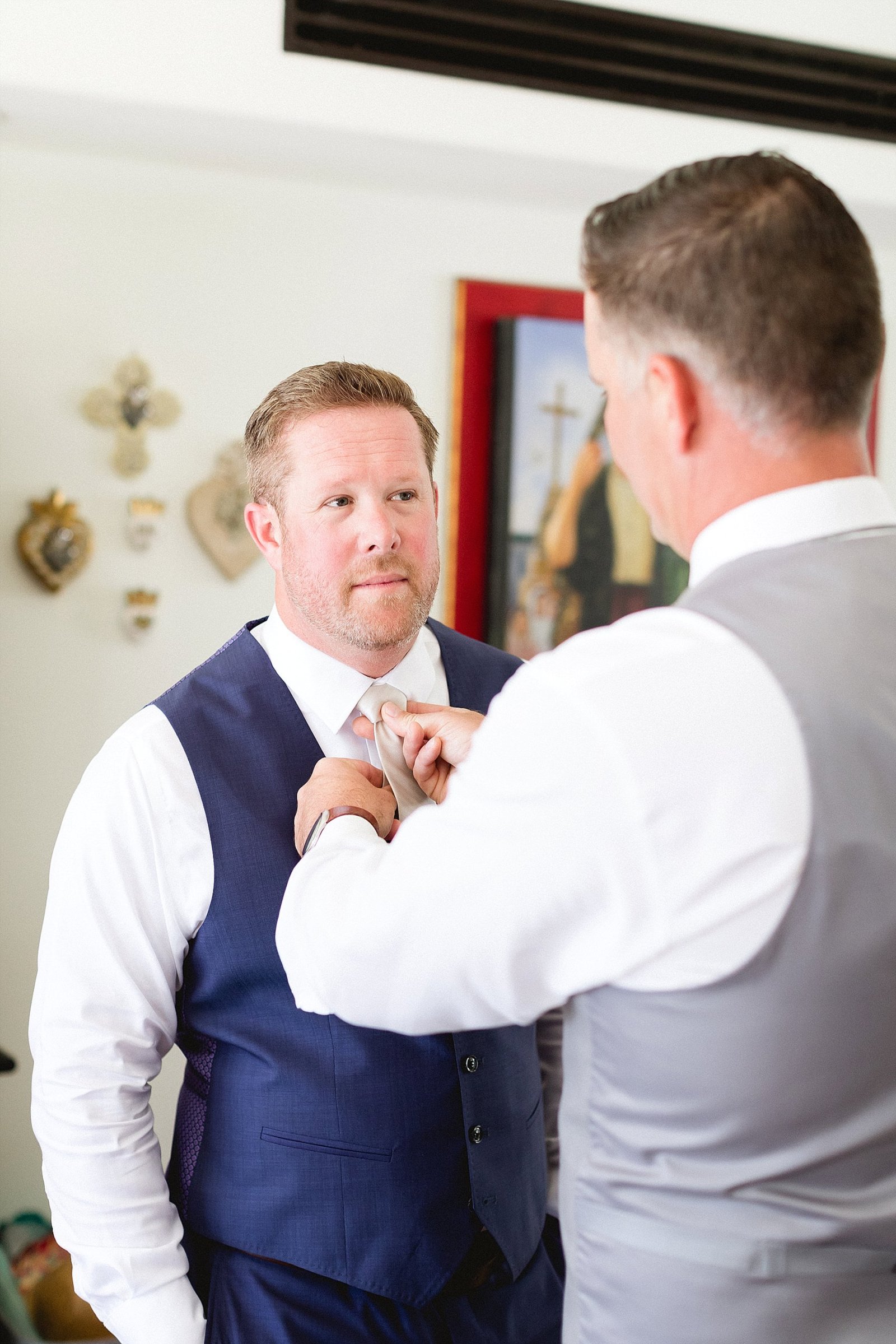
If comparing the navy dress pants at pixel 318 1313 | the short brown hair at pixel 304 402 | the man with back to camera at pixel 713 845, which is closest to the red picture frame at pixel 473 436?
the short brown hair at pixel 304 402

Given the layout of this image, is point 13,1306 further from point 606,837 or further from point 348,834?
point 606,837

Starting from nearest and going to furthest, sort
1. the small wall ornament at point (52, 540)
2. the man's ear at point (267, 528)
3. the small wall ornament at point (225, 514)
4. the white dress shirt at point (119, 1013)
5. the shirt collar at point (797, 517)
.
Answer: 1. the shirt collar at point (797, 517)
2. the white dress shirt at point (119, 1013)
3. the man's ear at point (267, 528)
4. the small wall ornament at point (52, 540)
5. the small wall ornament at point (225, 514)

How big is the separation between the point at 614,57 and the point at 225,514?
154 cm

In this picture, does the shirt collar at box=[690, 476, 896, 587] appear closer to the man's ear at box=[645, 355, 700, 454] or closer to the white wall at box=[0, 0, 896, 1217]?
the man's ear at box=[645, 355, 700, 454]

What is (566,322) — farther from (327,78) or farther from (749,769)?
(749,769)

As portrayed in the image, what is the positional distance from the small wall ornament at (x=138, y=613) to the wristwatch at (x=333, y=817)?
203cm

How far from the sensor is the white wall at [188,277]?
2.85 metres

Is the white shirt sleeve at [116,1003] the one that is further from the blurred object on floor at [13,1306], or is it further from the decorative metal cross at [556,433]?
the decorative metal cross at [556,433]

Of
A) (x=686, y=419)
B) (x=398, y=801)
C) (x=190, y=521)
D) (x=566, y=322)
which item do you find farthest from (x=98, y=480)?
(x=686, y=419)

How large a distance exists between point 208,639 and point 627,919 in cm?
247

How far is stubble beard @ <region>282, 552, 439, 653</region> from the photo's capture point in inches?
62.2

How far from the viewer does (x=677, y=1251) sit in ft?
2.88

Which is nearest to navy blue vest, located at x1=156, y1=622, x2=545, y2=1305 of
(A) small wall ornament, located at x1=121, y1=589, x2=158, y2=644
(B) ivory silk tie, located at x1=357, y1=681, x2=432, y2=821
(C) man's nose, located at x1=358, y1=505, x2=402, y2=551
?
(B) ivory silk tie, located at x1=357, y1=681, x2=432, y2=821

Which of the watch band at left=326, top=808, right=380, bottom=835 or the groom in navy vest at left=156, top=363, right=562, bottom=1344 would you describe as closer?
the watch band at left=326, top=808, right=380, bottom=835
